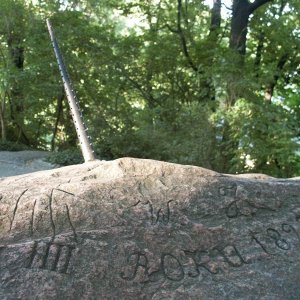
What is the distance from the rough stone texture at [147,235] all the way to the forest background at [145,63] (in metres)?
5.64

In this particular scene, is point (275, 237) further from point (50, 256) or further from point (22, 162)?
point (22, 162)

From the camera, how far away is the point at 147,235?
2.87 meters

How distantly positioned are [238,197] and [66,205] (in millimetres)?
1110

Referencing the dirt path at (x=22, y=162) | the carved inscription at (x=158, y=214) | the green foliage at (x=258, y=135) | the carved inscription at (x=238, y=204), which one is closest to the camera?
the carved inscription at (x=158, y=214)

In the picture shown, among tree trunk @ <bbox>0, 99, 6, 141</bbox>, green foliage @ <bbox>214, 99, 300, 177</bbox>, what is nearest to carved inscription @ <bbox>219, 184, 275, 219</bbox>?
green foliage @ <bbox>214, 99, 300, 177</bbox>

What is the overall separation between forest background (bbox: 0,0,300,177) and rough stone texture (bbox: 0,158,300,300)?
5.64 m

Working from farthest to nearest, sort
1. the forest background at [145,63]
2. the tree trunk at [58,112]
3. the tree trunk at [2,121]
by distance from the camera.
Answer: the tree trunk at [2,121] → the tree trunk at [58,112] → the forest background at [145,63]

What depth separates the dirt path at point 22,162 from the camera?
391 inches

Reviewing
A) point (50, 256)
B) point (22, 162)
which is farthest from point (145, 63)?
point (50, 256)

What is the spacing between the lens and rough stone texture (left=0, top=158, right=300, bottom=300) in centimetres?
266

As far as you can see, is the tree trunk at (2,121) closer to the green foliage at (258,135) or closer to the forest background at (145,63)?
the forest background at (145,63)

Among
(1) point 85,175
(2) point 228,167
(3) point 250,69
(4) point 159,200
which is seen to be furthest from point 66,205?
(3) point 250,69

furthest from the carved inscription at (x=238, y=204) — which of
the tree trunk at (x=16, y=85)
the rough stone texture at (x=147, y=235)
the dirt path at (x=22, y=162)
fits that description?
the tree trunk at (x=16, y=85)

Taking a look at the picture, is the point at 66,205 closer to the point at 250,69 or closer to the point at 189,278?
the point at 189,278
